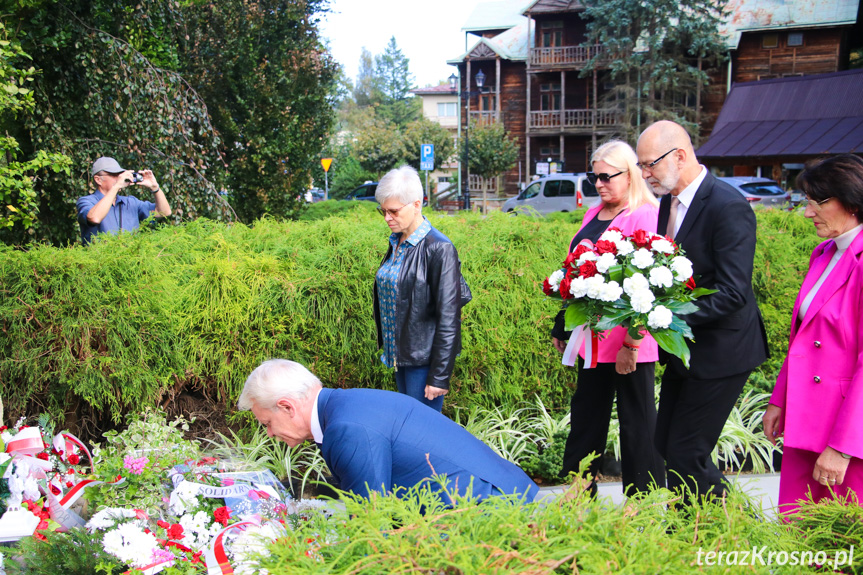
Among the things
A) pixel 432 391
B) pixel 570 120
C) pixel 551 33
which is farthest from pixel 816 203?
pixel 551 33

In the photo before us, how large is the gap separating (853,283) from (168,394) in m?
3.64

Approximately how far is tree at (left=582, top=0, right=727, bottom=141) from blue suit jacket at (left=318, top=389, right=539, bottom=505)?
3218 centimetres

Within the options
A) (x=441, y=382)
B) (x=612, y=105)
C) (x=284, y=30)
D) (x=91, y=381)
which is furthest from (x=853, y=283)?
(x=612, y=105)

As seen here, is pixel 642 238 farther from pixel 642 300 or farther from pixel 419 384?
pixel 419 384

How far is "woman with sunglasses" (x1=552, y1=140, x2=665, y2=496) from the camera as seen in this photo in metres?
3.12

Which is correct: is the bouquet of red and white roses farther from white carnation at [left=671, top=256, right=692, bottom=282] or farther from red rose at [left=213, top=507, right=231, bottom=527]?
red rose at [left=213, top=507, right=231, bottom=527]

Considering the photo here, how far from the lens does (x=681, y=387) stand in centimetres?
271

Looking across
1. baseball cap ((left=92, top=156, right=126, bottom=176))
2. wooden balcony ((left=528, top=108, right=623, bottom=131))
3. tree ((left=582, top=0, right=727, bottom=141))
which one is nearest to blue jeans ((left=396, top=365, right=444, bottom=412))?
baseball cap ((left=92, top=156, right=126, bottom=176))

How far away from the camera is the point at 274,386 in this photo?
2297 mm

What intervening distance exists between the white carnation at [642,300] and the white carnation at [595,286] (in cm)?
14

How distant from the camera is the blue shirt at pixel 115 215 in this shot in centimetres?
505

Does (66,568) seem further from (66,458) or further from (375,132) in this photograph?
(375,132)

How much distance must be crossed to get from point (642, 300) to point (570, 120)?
3596cm

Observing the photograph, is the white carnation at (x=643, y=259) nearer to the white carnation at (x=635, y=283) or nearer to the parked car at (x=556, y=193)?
the white carnation at (x=635, y=283)
